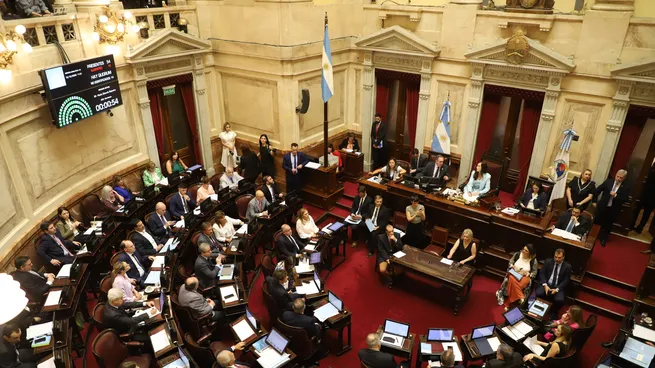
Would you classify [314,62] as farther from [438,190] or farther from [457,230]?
[457,230]

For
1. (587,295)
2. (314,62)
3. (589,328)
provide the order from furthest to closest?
(314,62)
(587,295)
(589,328)

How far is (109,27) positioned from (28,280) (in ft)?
16.1

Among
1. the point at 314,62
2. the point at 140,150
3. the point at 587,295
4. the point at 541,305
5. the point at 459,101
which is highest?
the point at 314,62

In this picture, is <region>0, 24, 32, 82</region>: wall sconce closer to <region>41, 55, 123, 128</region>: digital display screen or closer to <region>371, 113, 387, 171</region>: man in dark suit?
<region>41, 55, 123, 128</region>: digital display screen

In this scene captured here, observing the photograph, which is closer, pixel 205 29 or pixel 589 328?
pixel 589 328

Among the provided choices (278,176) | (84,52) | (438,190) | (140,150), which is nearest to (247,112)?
(278,176)

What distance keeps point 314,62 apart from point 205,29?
2.77 metres

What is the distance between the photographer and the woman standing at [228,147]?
1102cm

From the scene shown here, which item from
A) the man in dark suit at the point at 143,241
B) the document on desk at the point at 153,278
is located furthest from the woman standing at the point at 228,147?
the document on desk at the point at 153,278

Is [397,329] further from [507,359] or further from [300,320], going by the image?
[507,359]

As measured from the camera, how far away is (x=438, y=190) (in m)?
9.10

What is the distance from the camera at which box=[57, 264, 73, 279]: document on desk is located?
21.8 ft

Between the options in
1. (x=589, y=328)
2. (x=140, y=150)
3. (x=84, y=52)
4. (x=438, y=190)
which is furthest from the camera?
(x=140, y=150)

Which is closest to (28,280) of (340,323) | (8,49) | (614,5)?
(8,49)
